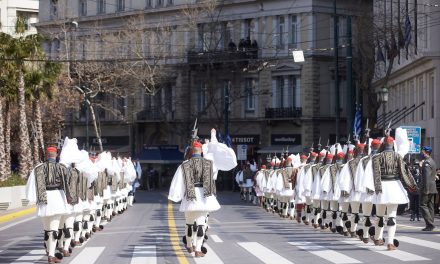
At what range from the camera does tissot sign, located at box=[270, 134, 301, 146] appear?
7296cm

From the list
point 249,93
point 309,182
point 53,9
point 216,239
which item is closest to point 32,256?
point 216,239

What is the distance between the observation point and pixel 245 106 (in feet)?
252

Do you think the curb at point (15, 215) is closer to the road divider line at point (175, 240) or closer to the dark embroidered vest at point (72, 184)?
the road divider line at point (175, 240)

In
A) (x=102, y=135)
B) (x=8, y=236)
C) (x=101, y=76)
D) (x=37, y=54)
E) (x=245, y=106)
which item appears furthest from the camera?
(x=102, y=135)

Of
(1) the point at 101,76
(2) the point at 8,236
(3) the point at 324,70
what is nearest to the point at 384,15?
(3) the point at 324,70

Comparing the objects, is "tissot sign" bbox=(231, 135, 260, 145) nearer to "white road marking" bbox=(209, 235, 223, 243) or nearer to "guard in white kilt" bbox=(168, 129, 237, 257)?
"white road marking" bbox=(209, 235, 223, 243)

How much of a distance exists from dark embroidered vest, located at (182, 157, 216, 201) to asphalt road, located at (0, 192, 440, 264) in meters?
1.30

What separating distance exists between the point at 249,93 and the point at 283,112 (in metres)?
3.57

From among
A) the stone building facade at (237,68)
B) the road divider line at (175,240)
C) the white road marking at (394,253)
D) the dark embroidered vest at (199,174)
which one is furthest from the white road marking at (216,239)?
the stone building facade at (237,68)

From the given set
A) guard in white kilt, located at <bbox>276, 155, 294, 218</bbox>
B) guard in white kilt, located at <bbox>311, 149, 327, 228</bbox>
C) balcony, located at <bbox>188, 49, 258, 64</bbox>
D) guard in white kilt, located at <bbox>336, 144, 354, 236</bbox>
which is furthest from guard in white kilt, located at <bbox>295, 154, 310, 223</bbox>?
balcony, located at <bbox>188, 49, 258, 64</bbox>

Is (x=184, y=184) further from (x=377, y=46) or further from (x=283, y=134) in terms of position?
(x=283, y=134)

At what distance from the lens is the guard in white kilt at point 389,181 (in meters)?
19.6

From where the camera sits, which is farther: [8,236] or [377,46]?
[377,46]

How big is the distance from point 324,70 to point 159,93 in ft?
48.7
